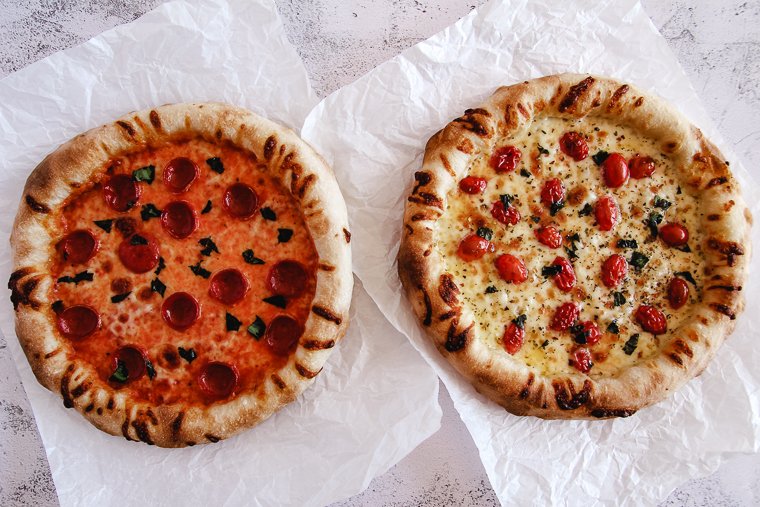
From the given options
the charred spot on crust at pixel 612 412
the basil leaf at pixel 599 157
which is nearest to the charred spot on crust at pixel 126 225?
the basil leaf at pixel 599 157

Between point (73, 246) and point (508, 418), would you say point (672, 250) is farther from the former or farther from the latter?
point (73, 246)

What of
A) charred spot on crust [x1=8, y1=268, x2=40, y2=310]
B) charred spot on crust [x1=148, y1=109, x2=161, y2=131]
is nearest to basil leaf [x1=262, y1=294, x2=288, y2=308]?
charred spot on crust [x1=148, y1=109, x2=161, y2=131]

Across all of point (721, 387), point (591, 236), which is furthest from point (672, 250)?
point (721, 387)

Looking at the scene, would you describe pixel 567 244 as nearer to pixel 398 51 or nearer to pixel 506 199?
pixel 506 199

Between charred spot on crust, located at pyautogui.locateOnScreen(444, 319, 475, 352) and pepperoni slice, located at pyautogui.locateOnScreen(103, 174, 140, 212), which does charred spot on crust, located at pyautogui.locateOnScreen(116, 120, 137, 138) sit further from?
charred spot on crust, located at pyautogui.locateOnScreen(444, 319, 475, 352)

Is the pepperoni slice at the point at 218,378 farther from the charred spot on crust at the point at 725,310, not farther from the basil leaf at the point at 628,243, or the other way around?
the charred spot on crust at the point at 725,310

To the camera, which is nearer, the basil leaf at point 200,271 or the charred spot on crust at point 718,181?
the basil leaf at point 200,271

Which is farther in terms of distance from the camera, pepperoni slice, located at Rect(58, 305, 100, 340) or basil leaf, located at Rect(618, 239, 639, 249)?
basil leaf, located at Rect(618, 239, 639, 249)
